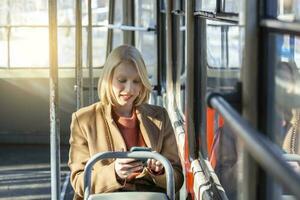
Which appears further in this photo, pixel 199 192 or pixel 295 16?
pixel 199 192

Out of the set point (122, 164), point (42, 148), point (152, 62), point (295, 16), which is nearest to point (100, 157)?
point (122, 164)

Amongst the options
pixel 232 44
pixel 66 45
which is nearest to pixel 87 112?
pixel 232 44

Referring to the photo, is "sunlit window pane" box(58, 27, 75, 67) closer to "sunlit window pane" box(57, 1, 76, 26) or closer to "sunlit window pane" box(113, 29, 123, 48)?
"sunlit window pane" box(57, 1, 76, 26)

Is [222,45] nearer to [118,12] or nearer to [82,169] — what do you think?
[82,169]

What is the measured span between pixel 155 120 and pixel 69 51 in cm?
497

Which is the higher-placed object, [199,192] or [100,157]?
[100,157]

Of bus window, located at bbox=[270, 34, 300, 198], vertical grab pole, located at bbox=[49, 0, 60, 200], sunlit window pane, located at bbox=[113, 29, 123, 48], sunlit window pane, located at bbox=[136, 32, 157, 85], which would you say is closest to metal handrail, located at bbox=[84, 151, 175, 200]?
vertical grab pole, located at bbox=[49, 0, 60, 200]

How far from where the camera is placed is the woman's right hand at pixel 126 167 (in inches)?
93.8

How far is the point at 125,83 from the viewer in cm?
257

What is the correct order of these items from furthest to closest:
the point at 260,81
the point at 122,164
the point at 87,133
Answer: the point at 87,133
the point at 122,164
the point at 260,81

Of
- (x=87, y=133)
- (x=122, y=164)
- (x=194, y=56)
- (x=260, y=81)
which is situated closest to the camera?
(x=260, y=81)

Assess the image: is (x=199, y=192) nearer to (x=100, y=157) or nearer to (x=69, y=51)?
(x=100, y=157)

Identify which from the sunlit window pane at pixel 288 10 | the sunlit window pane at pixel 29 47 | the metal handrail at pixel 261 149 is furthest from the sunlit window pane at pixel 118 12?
the metal handrail at pixel 261 149

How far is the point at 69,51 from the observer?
750 cm
